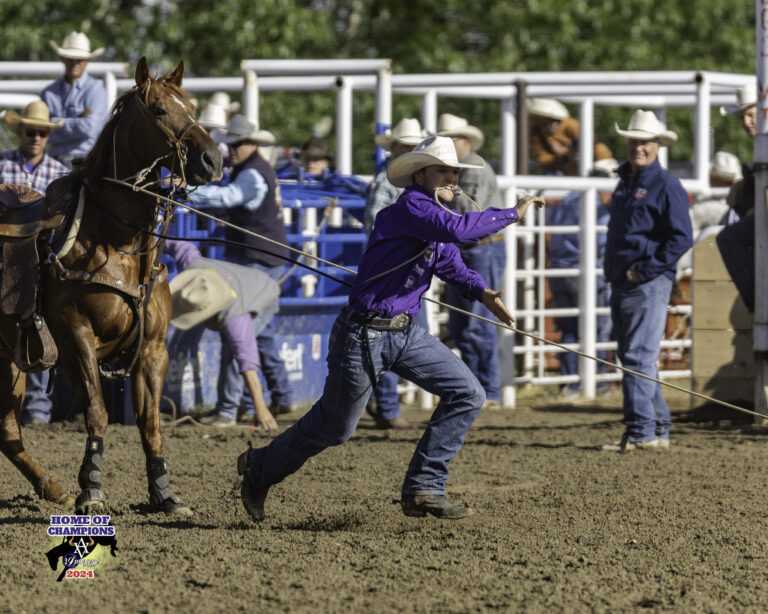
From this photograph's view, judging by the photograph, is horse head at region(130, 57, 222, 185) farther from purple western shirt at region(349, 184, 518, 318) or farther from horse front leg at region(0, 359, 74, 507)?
horse front leg at region(0, 359, 74, 507)

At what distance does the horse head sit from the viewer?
21.0 ft

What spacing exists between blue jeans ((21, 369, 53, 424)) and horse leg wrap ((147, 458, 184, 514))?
12.0 feet

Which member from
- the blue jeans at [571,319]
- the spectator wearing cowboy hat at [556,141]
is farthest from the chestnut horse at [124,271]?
the spectator wearing cowboy hat at [556,141]

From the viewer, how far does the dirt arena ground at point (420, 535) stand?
17.1ft

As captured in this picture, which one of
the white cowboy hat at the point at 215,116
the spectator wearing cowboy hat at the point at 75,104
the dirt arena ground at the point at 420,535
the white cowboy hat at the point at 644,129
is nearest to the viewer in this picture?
the dirt arena ground at the point at 420,535

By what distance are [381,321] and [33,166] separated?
4750 millimetres

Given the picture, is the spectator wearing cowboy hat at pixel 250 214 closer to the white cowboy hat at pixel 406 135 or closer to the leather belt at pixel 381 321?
the white cowboy hat at pixel 406 135

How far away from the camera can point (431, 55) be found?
24.7 m

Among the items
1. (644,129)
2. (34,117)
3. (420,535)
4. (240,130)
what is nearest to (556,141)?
(240,130)

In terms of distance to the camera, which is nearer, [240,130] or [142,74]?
[142,74]

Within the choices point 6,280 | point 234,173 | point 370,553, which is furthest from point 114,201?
point 234,173

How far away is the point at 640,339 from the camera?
29.7ft

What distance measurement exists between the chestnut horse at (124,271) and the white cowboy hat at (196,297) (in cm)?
302
